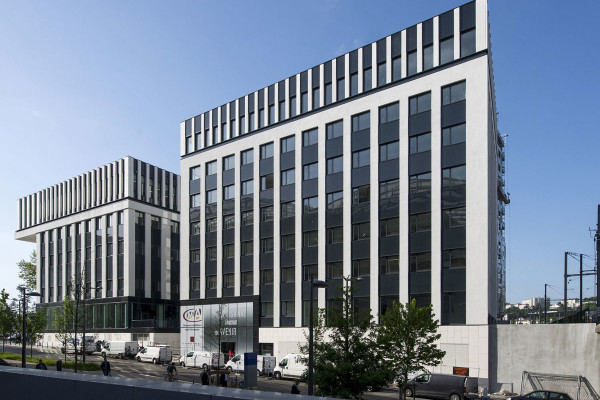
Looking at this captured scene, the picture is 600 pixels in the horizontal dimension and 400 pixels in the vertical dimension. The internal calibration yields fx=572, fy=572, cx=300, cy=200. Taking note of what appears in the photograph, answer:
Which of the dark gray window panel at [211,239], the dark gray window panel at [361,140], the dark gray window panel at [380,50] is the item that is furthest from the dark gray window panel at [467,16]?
the dark gray window panel at [211,239]

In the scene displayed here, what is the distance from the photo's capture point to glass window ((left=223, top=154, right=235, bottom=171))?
63219mm

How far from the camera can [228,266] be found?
2437 inches

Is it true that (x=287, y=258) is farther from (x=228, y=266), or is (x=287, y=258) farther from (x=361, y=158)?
(x=361, y=158)

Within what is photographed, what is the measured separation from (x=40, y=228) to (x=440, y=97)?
244 feet

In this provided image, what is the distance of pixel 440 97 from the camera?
4572 cm

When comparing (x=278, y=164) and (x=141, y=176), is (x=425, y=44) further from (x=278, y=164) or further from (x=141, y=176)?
(x=141, y=176)

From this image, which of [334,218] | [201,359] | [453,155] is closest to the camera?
[453,155]

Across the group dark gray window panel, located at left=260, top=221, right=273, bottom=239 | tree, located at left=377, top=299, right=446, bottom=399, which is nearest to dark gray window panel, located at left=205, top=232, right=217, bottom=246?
dark gray window panel, located at left=260, top=221, right=273, bottom=239

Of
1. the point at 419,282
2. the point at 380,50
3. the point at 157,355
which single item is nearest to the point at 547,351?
the point at 419,282

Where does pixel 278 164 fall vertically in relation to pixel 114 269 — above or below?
above

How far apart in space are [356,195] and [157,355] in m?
→ 27.3

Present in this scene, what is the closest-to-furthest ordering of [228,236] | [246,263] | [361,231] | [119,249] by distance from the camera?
1. [361,231]
2. [246,263]
3. [228,236]
4. [119,249]

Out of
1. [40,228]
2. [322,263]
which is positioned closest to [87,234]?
[40,228]

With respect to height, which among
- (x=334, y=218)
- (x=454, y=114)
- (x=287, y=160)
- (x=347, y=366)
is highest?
(x=454, y=114)
